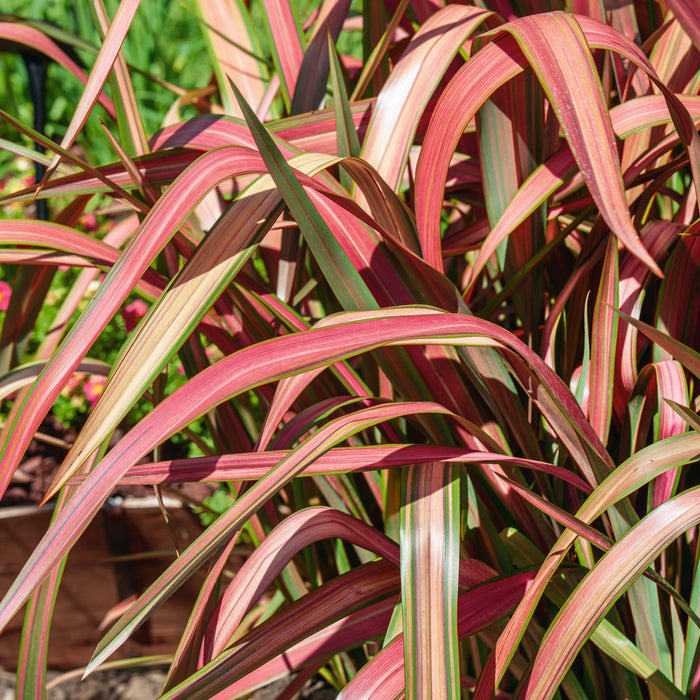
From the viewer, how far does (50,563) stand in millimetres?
300

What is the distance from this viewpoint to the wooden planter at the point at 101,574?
3.80 feet

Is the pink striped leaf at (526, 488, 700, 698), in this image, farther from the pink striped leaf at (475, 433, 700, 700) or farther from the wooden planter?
the wooden planter

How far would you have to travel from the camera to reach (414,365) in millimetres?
487

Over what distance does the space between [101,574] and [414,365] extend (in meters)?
0.92

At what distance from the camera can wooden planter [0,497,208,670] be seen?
1158mm

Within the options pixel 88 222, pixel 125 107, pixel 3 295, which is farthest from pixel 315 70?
pixel 88 222

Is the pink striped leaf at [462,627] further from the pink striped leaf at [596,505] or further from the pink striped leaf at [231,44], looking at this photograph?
the pink striped leaf at [231,44]

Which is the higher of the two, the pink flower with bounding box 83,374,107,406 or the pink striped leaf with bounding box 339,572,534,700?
the pink flower with bounding box 83,374,107,406

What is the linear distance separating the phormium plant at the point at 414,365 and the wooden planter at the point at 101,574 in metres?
0.53

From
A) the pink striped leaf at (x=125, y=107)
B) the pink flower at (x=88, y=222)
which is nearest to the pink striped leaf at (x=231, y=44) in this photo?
the pink striped leaf at (x=125, y=107)

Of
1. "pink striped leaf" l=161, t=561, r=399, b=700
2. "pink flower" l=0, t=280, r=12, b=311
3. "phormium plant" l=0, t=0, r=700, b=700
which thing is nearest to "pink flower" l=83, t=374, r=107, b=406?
"pink flower" l=0, t=280, r=12, b=311

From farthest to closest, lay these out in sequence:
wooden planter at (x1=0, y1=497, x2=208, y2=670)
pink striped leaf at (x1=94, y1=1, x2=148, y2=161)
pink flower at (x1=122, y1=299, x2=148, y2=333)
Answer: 1. pink flower at (x1=122, y1=299, x2=148, y2=333)
2. wooden planter at (x1=0, y1=497, x2=208, y2=670)
3. pink striped leaf at (x1=94, y1=1, x2=148, y2=161)

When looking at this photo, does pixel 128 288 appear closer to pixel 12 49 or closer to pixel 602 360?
pixel 602 360

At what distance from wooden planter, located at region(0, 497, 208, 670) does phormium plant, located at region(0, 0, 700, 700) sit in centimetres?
53
